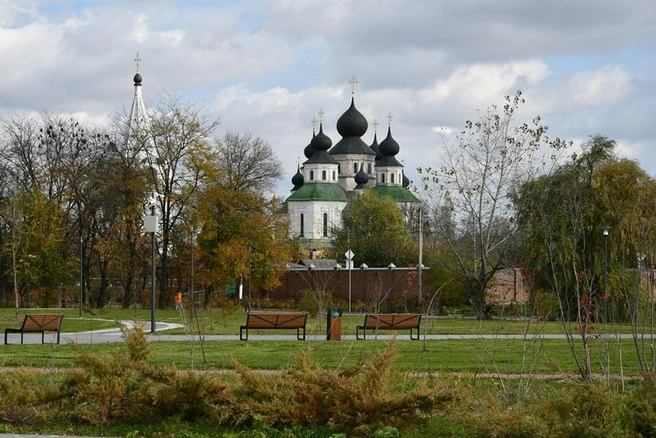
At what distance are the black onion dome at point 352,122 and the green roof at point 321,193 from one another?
21.5ft

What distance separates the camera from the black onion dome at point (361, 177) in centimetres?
12950

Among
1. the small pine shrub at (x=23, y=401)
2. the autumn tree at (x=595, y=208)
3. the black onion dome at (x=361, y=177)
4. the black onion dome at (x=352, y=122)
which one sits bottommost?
the small pine shrub at (x=23, y=401)

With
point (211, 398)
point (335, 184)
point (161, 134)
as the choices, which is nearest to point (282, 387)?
point (211, 398)

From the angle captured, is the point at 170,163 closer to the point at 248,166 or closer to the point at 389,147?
the point at 248,166

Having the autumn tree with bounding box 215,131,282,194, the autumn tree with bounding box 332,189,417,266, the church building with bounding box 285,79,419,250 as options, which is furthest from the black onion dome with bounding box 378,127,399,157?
the autumn tree with bounding box 215,131,282,194

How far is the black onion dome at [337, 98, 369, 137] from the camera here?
125 metres

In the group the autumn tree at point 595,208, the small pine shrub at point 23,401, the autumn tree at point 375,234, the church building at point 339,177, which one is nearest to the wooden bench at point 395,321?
the small pine shrub at point 23,401

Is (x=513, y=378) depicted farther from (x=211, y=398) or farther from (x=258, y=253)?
(x=258, y=253)

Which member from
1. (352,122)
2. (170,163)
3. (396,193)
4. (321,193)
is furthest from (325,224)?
(170,163)

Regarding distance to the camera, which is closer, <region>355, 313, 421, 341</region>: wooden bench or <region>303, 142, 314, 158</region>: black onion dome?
<region>355, 313, 421, 341</region>: wooden bench

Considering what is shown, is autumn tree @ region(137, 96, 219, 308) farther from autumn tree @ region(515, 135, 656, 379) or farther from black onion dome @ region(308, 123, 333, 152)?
black onion dome @ region(308, 123, 333, 152)

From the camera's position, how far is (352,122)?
12562 centimetres

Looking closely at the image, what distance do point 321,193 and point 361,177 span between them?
6505 millimetres

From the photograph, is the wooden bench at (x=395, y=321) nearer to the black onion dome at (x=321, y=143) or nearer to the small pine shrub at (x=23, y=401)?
the small pine shrub at (x=23, y=401)
